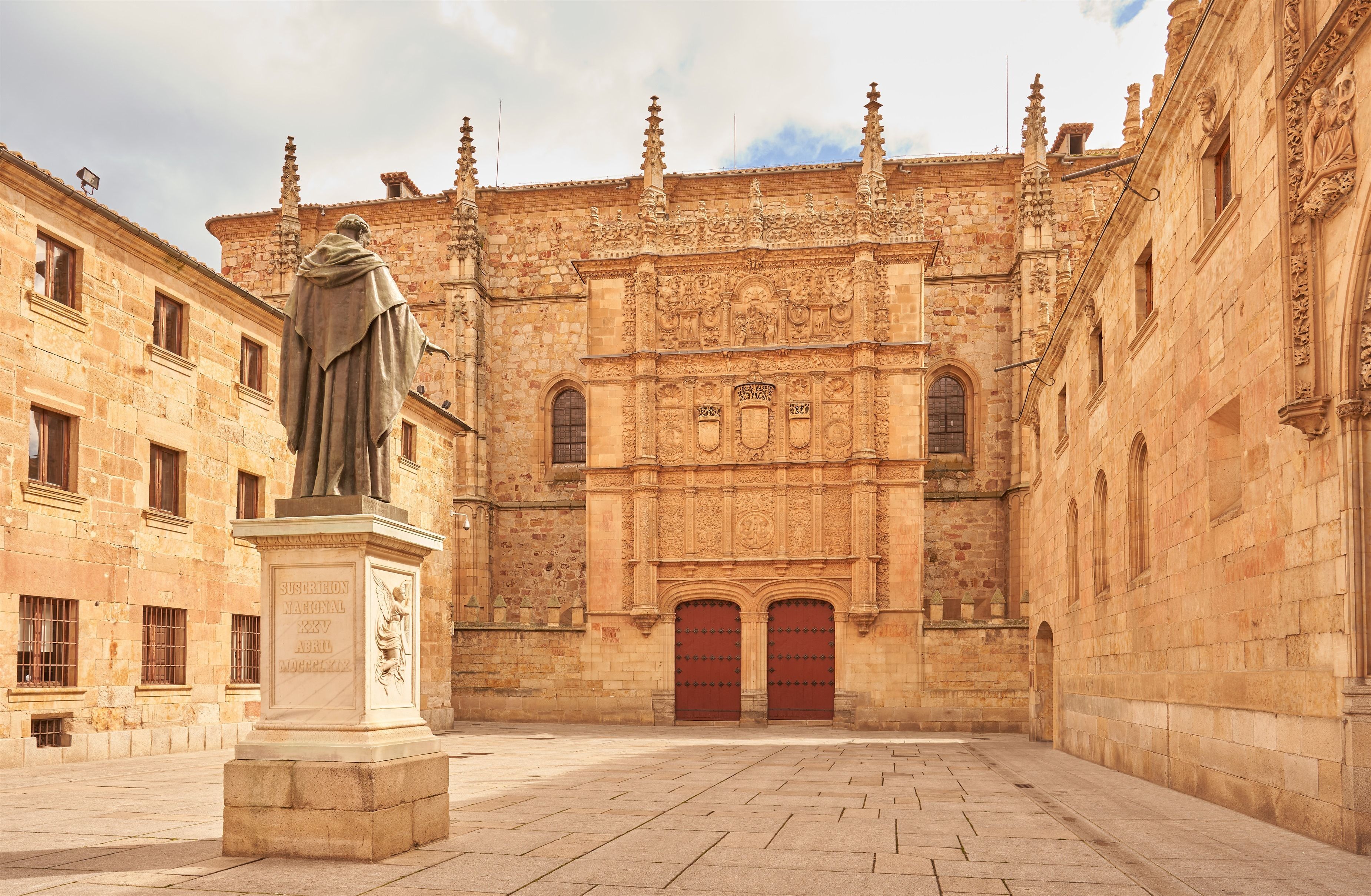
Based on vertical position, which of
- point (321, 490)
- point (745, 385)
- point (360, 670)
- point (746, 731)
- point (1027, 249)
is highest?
point (1027, 249)

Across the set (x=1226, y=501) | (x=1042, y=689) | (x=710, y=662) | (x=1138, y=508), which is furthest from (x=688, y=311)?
(x=1226, y=501)

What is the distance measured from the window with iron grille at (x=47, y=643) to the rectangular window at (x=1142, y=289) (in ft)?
50.6

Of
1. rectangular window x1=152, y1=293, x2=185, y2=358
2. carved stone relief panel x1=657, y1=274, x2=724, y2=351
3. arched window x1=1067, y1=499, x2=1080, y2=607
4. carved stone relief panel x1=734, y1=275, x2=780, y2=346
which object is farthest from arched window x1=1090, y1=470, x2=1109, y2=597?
rectangular window x1=152, y1=293, x2=185, y2=358

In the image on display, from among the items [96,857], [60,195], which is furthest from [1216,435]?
[60,195]

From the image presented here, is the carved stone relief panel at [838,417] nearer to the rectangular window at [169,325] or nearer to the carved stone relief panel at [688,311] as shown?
the carved stone relief panel at [688,311]

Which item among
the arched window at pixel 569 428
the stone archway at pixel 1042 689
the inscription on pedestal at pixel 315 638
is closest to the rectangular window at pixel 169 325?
the inscription on pedestal at pixel 315 638

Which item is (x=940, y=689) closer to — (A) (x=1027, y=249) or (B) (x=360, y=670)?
(A) (x=1027, y=249)

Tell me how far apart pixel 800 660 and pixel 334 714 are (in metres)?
22.8

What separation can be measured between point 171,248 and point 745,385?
1553 centimetres

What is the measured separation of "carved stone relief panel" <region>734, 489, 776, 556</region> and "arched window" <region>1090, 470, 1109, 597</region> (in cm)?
1207

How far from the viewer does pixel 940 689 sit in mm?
28562

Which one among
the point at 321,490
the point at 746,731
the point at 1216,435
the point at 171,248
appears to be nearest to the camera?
the point at 321,490

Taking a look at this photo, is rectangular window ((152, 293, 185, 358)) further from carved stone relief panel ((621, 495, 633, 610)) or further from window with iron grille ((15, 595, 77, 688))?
carved stone relief panel ((621, 495, 633, 610))

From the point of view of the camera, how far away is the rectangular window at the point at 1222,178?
486 inches
